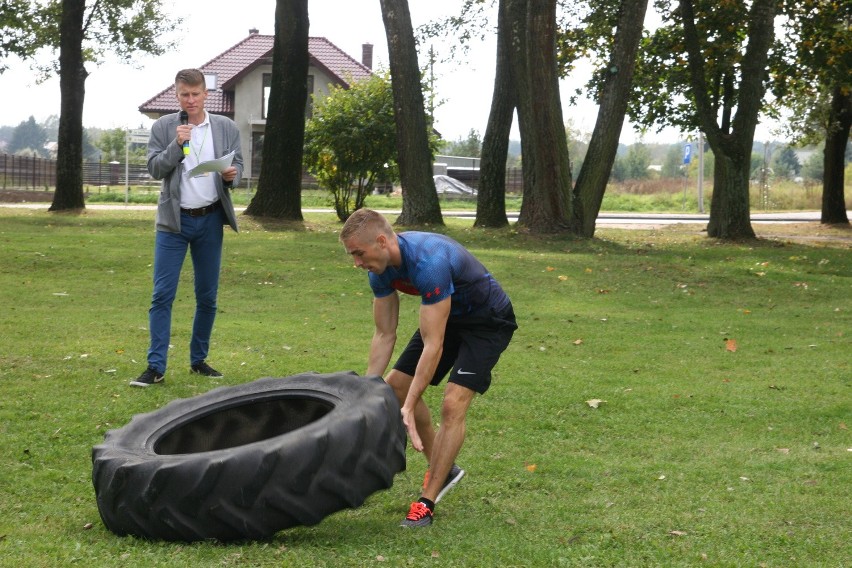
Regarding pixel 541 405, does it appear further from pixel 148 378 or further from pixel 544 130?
pixel 544 130

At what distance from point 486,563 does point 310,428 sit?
0.97 m

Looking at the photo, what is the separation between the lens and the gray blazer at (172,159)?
25.1 ft

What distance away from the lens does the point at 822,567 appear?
15.2ft

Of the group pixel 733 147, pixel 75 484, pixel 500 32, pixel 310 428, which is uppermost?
pixel 500 32

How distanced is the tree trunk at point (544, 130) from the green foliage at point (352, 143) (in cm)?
611

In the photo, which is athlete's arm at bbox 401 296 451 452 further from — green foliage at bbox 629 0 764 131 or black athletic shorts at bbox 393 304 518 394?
green foliage at bbox 629 0 764 131

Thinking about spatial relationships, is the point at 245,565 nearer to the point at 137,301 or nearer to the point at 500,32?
the point at 137,301

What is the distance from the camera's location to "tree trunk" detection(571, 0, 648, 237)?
1995 centimetres

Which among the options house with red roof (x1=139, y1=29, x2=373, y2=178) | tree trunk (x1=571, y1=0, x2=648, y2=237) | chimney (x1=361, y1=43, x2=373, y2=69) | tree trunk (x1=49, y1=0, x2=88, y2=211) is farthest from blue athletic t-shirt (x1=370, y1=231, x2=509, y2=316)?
chimney (x1=361, y1=43, x2=373, y2=69)

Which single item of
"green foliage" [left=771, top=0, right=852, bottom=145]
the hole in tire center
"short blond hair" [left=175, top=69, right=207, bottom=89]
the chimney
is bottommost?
the hole in tire center

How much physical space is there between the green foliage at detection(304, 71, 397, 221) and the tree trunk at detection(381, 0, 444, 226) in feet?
13.3

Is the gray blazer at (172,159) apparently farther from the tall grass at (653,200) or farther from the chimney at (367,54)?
the chimney at (367,54)

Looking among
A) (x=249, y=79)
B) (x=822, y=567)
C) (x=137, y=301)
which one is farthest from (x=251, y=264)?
(x=249, y=79)

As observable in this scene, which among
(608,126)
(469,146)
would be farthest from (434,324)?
(469,146)
